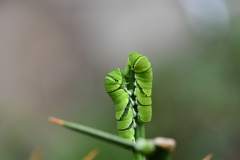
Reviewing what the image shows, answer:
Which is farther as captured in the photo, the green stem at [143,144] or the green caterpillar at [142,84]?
the green caterpillar at [142,84]

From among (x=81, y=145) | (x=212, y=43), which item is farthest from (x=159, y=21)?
(x=81, y=145)

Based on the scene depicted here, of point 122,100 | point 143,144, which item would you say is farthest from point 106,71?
point 143,144

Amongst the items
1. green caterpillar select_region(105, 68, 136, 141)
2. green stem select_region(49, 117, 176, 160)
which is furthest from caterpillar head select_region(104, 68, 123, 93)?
green stem select_region(49, 117, 176, 160)

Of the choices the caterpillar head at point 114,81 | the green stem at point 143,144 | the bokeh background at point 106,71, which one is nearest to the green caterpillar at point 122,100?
the caterpillar head at point 114,81

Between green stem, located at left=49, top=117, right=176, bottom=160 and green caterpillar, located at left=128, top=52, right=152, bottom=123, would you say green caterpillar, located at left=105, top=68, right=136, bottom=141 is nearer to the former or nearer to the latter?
green caterpillar, located at left=128, top=52, right=152, bottom=123

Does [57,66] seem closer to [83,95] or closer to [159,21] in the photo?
[83,95]

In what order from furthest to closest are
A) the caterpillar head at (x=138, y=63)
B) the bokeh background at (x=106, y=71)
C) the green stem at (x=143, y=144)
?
1. the bokeh background at (x=106, y=71)
2. the caterpillar head at (x=138, y=63)
3. the green stem at (x=143, y=144)

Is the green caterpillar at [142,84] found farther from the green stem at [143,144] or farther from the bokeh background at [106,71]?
the bokeh background at [106,71]
